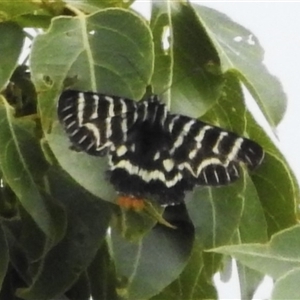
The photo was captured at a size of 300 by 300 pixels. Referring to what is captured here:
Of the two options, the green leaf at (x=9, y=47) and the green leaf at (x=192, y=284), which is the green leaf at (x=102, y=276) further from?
the green leaf at (x=9, y=47)

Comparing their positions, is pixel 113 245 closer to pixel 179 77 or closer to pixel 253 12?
pixel 179 77

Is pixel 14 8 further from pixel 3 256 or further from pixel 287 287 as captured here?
pixel 287 287

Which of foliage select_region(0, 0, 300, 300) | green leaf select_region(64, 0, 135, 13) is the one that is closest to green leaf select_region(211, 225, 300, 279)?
foliage select_region(0, 0, 300, 300)

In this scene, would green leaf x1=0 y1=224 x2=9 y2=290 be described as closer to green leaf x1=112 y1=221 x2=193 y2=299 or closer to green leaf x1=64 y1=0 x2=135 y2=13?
green leaf x1=112 y1=221 x2=193 y2=299

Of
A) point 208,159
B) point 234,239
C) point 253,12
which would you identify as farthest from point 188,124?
point 253,12

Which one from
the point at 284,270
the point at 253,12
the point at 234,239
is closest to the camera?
the point at 284,270

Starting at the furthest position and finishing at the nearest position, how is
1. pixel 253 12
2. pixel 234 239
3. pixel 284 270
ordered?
pixel 253 12
pixel 234 239
pixel 284 270

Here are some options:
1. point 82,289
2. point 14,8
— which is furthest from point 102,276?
point 14,8

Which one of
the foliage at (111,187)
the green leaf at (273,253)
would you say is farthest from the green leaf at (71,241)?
the green leaf at (273,253)
